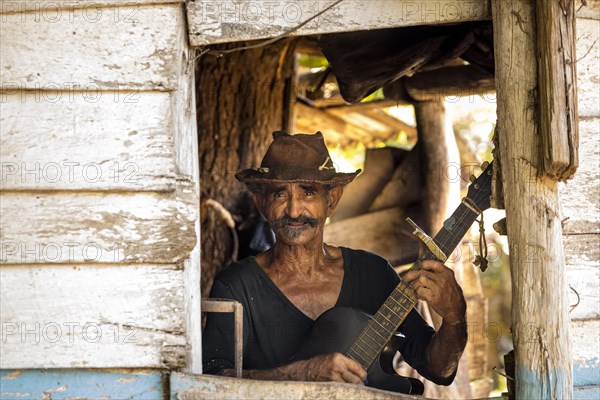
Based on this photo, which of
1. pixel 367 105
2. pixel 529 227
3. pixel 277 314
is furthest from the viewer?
pixel 367 105

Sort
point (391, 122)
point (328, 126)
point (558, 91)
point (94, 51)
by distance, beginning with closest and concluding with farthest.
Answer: point (558, 91) < point (94, 51) < point (328, 126) < point (391, 122)

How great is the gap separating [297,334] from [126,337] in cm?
116

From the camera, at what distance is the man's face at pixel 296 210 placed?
418 cm

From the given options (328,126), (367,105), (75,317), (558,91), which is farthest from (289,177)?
(328,126)

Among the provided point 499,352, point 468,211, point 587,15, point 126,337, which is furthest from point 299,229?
point 499,352

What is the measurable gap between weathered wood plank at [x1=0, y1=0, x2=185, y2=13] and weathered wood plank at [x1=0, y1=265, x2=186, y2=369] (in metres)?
0.90

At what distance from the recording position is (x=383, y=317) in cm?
357

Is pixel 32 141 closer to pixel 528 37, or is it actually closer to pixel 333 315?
pixel 333 315

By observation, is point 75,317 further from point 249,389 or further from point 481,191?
point 481,191

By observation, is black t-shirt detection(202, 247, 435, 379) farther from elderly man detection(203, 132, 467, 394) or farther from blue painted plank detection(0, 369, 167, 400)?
blue painted plank detection(0, 369, 167, 400)

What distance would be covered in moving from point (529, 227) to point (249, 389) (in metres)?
1.11

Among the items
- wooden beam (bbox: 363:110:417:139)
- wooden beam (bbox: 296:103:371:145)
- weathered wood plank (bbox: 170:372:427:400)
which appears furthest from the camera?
wooden beam (bbox: 363:110:417:139)

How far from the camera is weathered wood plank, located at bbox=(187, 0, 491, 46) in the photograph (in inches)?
123

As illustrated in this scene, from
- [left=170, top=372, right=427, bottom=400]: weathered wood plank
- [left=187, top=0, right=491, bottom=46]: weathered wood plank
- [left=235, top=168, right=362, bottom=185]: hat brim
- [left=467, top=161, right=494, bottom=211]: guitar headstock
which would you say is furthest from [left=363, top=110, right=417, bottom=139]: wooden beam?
[left=170, top=372, right=427, bottom=400]: weathered wood plank
